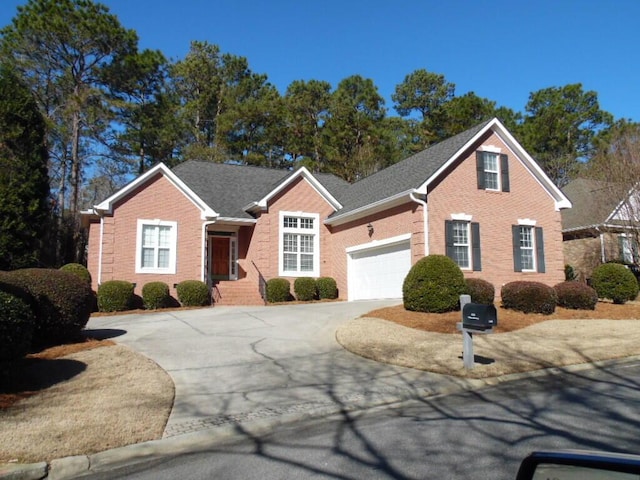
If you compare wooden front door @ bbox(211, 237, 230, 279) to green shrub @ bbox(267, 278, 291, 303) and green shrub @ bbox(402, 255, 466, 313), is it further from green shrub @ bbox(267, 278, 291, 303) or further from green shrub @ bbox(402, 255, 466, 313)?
green shrub @ bbox(402, 255, 466, 313)

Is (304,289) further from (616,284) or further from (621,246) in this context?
(621,246)

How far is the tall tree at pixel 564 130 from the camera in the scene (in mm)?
39375

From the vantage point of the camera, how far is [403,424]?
650 cm

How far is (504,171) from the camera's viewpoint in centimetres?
2041

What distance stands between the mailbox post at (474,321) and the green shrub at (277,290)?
39.3ft

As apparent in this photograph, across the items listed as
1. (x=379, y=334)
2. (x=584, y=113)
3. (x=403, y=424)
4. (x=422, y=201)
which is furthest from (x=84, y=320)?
(x=584, y=113)

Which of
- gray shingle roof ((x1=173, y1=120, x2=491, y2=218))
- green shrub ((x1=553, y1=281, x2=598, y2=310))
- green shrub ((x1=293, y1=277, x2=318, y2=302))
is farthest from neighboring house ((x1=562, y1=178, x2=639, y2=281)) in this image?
green shrub ((x1=293, y1=277, x2=318, y2=302))

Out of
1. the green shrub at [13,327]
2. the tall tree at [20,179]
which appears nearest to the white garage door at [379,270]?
the tall tree at [20,179]

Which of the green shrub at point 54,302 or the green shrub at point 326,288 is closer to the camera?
the green shrub at point 54,302

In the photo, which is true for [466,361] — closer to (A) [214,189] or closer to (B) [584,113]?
(A) [214,189]

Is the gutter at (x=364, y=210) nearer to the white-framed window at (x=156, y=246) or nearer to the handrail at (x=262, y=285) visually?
the handrail at (x=262, y=285)

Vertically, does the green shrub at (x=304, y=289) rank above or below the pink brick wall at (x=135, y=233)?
below

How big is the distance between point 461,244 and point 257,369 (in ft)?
38.2

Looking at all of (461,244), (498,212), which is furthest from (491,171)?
(461,244)
